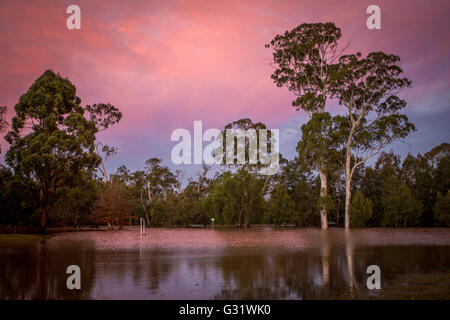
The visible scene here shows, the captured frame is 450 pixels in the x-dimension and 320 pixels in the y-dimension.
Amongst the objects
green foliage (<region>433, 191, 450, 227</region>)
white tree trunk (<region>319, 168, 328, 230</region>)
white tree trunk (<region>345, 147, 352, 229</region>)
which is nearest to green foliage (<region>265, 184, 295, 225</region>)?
white tree trunk (<region>319, 168, 328, 230</region>)

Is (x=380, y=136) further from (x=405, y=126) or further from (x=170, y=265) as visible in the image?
(x=170, y=265)

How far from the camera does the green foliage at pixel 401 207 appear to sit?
174ft

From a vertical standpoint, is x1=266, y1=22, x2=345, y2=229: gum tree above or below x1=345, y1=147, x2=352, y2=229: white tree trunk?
above

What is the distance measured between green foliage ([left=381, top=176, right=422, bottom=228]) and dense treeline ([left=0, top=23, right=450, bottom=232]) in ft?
0.44

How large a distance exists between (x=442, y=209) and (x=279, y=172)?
24489 millimetres

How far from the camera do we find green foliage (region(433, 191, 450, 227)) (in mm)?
51028

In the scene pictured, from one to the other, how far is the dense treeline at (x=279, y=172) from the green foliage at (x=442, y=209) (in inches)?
4.5

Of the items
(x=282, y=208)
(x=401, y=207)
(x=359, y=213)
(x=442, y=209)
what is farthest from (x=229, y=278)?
(x=282, y=208)

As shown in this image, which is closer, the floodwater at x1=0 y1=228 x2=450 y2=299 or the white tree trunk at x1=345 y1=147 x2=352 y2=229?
the floodwater at x1=0 y1=228 x2=450 y2=299

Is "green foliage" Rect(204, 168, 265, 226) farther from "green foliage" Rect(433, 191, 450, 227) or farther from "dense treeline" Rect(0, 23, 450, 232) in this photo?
"green foliage" Rect(433, 191, 450, 227)
